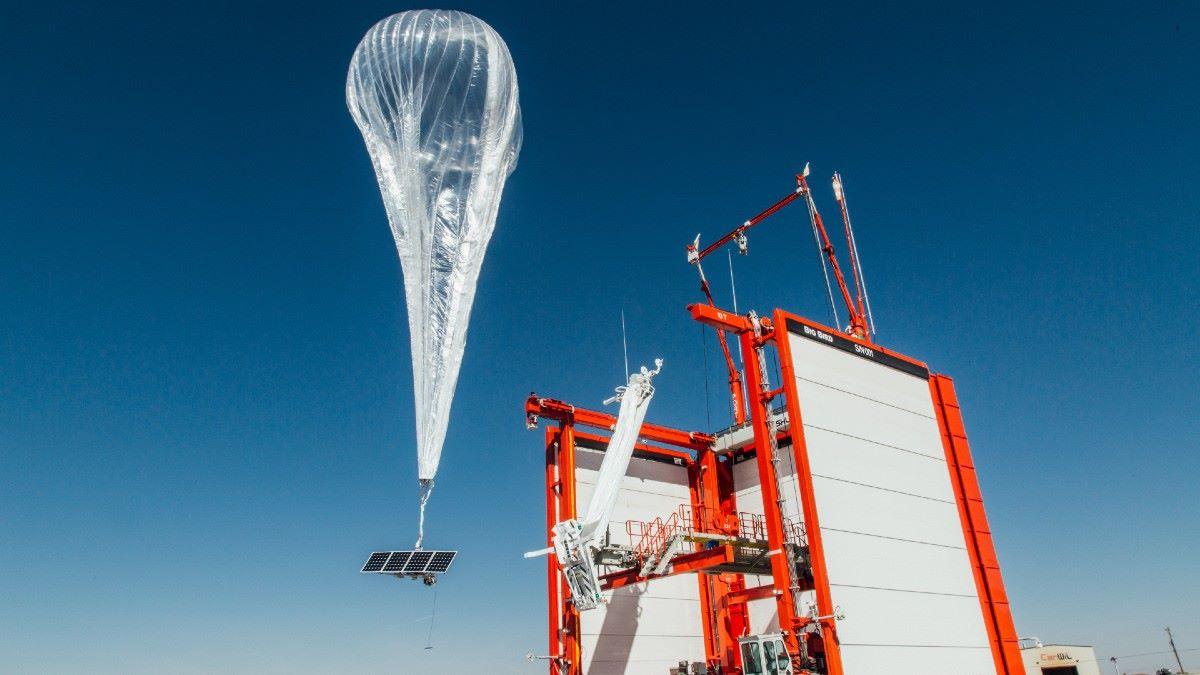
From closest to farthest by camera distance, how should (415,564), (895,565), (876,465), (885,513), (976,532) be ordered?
1. (415,564)
2. (895,565)
3. (885,513)
4. (876,465)
5. (976,532)

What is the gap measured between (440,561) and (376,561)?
5.61 ft

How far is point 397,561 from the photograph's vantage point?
48.7 feet

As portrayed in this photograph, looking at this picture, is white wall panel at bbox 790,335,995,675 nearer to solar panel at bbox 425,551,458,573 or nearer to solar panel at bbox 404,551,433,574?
solar panel at bbox 425,551,458,573

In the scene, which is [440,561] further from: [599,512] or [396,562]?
[599,512]

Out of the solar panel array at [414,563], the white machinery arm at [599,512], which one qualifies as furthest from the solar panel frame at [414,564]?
the white machinery arm at [599,512]

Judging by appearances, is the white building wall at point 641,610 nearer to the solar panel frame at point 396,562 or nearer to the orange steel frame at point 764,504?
the orange steel frame at point 764,504

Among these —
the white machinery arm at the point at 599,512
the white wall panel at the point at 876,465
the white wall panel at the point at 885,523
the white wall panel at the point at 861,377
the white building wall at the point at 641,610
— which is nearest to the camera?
the white machinery arm at the point at 599,512

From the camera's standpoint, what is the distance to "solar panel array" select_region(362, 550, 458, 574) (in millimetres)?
14273

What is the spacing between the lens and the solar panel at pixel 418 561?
14252mm

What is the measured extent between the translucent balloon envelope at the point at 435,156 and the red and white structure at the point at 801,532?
13138 mm

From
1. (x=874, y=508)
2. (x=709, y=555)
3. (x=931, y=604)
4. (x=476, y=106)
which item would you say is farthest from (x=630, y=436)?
(x=476, y=106)

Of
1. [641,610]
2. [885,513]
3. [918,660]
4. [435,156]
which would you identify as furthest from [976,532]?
[435,156]

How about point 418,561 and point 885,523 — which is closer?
point 418,561

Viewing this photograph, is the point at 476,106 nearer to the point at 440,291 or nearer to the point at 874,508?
the point at 440,291
